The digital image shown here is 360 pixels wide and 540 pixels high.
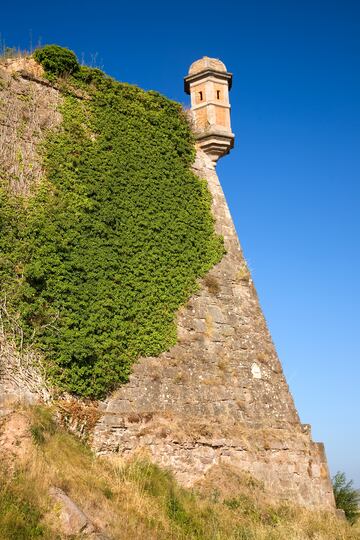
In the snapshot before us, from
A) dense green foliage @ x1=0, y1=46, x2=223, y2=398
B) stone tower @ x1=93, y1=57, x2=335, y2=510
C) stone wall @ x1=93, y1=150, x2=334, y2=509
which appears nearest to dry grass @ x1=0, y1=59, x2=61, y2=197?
dense green foliage @ x1=0, y1=46, x2=223, y2=398

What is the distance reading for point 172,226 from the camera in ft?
45.5

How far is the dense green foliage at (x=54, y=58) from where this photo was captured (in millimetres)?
13828

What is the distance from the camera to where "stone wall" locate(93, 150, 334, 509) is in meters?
11.2

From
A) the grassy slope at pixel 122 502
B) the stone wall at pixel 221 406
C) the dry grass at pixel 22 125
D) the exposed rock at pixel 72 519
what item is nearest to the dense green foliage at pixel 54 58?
the dry grass at pixel 22 125

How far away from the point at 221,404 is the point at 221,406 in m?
0.04

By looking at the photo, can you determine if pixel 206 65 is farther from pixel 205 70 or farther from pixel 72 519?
pixel 72 519

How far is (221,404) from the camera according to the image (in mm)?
12688

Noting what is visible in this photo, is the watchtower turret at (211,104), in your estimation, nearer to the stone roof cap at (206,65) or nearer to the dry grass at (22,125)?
the stone roof cap at (206,65)

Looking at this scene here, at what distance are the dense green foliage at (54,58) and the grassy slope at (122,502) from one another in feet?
27.6

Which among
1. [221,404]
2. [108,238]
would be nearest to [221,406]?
[221,404]

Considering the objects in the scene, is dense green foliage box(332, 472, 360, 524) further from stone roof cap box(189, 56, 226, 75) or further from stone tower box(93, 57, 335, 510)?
stone roof cap box(189, 56, 226, 75)

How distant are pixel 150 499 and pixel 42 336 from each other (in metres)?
3.47

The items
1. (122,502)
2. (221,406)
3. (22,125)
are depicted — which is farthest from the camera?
(22,125)

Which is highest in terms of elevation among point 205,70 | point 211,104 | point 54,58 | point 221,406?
point 205,70
